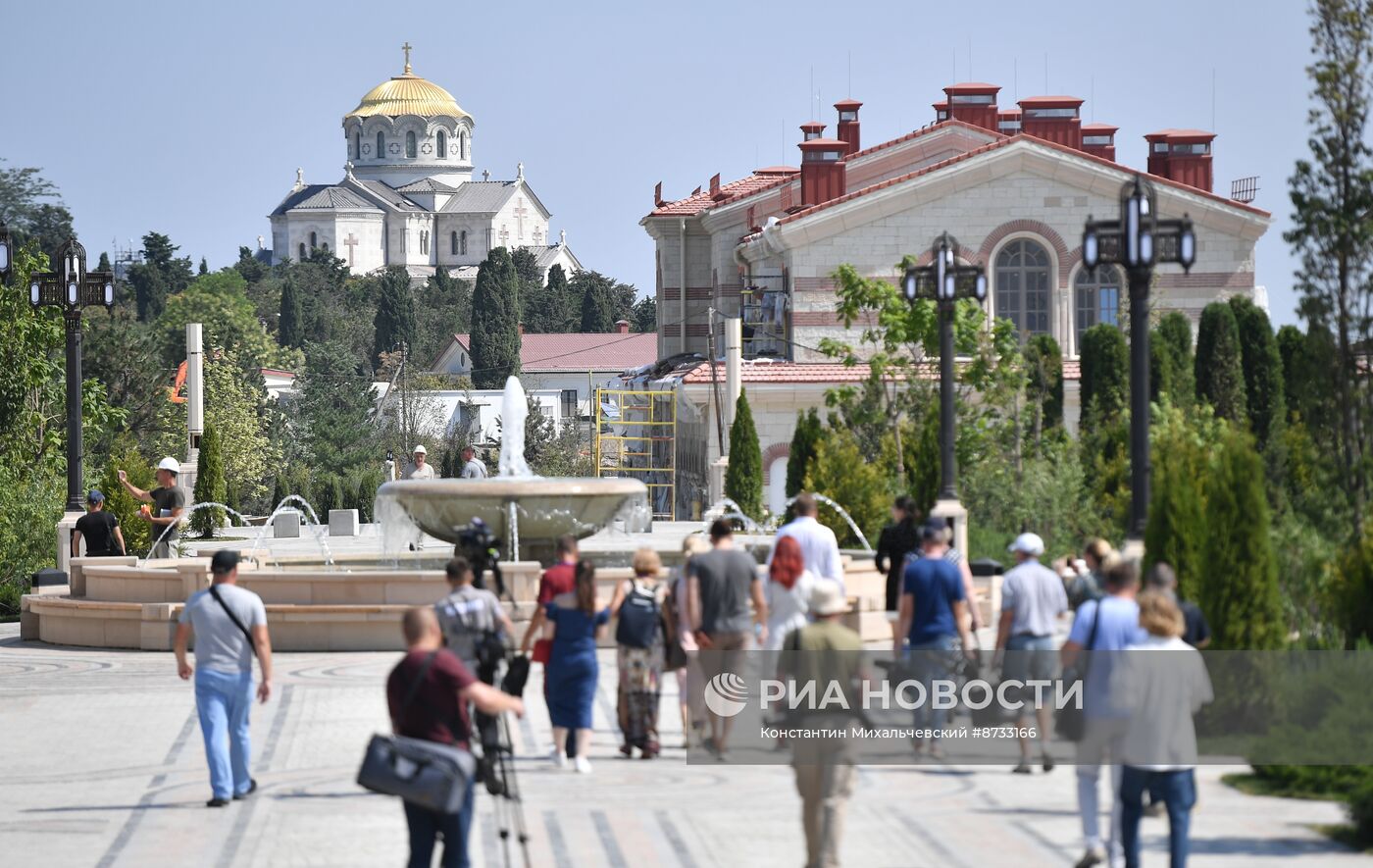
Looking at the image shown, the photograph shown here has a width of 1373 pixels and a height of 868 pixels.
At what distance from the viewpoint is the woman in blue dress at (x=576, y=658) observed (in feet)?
40.8

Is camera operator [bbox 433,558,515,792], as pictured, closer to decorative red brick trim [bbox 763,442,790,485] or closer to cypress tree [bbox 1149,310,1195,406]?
cypress tree [bbox 1149,310,1195,406]

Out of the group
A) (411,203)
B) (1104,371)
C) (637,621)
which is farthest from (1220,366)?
(411,203)

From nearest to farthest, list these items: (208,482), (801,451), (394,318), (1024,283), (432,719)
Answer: (432,719) < (801,451) < (208,482) < (1024,283) < (394,318)

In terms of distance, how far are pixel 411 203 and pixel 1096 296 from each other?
145142mm

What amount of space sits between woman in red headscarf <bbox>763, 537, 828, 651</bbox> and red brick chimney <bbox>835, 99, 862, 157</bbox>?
44031 mm

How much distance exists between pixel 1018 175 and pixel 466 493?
25.2m

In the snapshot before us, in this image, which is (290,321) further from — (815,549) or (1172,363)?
(815,549)

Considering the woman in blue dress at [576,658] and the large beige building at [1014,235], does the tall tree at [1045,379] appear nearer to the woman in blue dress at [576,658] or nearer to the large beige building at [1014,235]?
the large beige building at [1014,235]

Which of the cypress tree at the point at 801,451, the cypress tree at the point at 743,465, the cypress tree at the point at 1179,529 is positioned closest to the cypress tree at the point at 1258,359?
the cypress tree at the point at 801,451

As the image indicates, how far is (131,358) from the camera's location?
200 feet

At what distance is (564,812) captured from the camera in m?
11.2

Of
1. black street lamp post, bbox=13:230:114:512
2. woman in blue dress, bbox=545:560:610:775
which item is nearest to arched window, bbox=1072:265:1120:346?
black street lamp post, bbox=13:230:114:512

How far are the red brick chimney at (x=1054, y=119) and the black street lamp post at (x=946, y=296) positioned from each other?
28.1 metres

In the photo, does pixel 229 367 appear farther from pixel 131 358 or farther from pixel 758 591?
pixel 758 591
